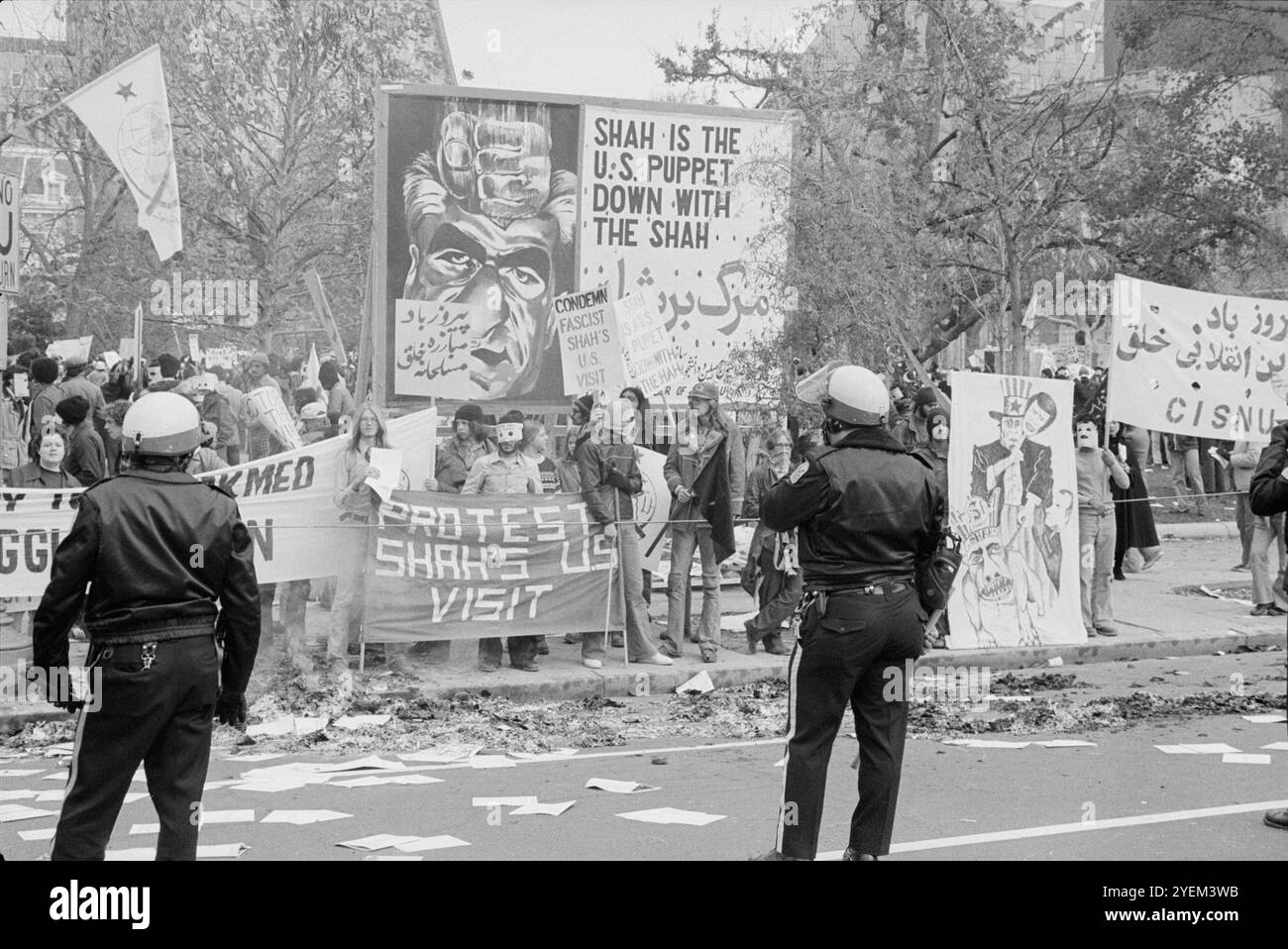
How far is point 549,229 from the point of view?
14102mm

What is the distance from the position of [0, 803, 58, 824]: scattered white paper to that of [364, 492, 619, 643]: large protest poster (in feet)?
12.0

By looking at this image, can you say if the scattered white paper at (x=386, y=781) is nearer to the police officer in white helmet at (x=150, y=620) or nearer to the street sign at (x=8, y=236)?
the police officer in white helmet at (x=150, y=620)

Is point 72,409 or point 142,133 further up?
point 142,133

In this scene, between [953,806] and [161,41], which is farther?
[161,41]

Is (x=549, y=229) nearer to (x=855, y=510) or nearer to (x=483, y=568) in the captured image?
(x=483, y=568)

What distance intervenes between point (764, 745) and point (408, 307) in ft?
20.2

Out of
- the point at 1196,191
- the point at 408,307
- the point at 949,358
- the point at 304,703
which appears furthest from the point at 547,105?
the point at 949,358

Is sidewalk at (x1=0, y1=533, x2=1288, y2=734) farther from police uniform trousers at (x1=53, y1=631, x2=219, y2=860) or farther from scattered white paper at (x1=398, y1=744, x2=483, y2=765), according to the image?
police uniform trousers at (x1=53, y1=631, x2=219, y2=860)

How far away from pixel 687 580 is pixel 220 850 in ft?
19.5

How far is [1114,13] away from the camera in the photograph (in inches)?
874

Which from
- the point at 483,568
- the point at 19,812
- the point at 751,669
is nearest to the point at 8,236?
the point at 483,568

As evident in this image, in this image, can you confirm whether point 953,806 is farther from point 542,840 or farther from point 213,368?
point 213,368

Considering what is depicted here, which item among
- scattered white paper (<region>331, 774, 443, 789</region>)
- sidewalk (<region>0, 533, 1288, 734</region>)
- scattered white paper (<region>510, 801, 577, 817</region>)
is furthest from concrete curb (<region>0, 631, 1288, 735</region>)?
scattered white paper (<region>510, 801, 577, 817</region>)

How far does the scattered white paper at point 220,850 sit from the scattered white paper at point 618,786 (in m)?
1.88
